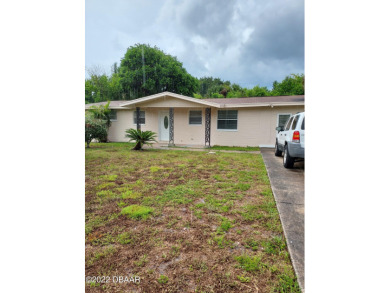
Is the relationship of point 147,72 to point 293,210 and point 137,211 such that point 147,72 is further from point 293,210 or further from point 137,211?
point 293,210

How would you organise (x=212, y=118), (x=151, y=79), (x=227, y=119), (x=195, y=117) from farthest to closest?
(x=151, y=79) → (x=195, y=117) → (x=212, y=118) → (x=227, y=119)

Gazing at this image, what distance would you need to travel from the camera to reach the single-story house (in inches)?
435

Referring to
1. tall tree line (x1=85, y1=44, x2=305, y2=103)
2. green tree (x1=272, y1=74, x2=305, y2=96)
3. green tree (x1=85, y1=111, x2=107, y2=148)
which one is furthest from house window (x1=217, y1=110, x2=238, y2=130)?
green tree (x1=272, y1=74, x2=305, y2=96)

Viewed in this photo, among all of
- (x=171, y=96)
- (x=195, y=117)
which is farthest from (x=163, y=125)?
(x=171, y=96)

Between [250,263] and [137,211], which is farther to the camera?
[137,211]

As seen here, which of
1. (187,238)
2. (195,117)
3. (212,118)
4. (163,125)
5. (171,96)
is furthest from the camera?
(163,125)

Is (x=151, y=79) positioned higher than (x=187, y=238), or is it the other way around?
(x=151, y=79)

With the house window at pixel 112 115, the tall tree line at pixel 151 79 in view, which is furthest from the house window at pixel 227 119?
the tall tree line at pixel 151 79

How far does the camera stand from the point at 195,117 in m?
12.7

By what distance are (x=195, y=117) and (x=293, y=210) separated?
34.2ft

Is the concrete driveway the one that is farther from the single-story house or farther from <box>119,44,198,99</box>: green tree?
<box>119,44,198,99</box>: green tree

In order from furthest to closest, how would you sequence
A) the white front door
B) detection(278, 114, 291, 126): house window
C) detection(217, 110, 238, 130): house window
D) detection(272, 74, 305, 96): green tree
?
detection(272, 74, 305, 96): green tree, the white front door, detection(217, 110, 238, 130): house window, detection(278, 114, 291, 126): house window

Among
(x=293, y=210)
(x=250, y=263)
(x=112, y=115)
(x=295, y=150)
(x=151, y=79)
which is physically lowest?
(x=250, y=263)
